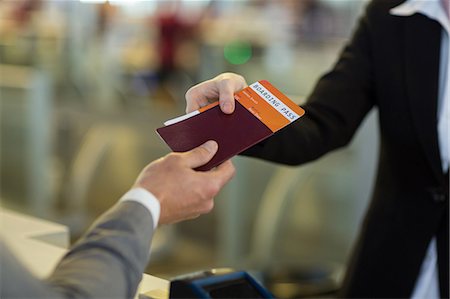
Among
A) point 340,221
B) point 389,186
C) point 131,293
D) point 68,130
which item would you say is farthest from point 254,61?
point 131,293

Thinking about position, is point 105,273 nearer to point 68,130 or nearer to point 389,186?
point 389,186

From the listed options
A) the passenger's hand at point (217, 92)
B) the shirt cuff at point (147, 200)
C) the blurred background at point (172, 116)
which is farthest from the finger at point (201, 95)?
the blurred background at point (172, 116)

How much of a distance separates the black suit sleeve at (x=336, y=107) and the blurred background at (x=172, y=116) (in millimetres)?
1897

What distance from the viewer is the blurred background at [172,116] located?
428cm

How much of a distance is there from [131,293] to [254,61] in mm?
3699

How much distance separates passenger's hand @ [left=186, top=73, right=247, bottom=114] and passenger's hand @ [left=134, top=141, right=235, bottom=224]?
0.13 metres

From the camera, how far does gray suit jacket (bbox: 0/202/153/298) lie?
33.4 inches

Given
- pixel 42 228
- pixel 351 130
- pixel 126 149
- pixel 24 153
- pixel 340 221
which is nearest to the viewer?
pixel 42 228

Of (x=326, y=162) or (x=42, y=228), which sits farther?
(x=326, y=162)

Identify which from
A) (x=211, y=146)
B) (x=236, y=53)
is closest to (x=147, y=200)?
(x=211, y=146)

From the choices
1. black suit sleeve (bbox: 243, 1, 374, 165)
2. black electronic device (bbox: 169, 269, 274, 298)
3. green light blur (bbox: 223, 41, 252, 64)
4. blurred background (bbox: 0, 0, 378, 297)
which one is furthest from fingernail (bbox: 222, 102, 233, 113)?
green light blur (bbox: 223, 41, 252, 64)

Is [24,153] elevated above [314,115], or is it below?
below

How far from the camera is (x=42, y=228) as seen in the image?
1.74 m

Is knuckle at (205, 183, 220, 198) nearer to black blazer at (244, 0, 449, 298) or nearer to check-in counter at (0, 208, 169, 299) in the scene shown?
check-in counter at (0, 208, 169, 299)
